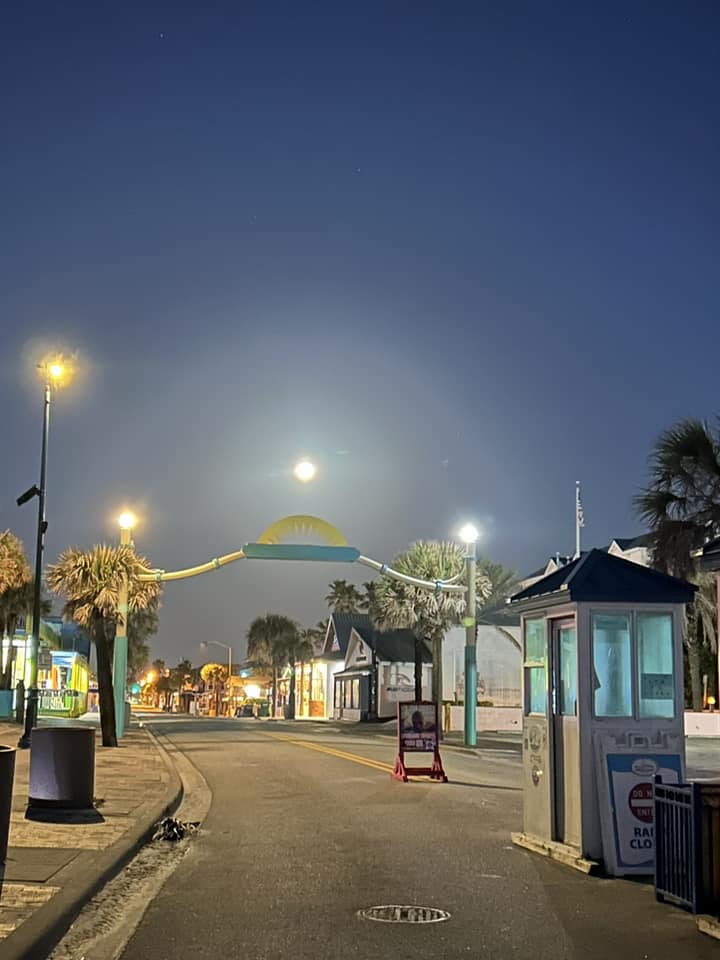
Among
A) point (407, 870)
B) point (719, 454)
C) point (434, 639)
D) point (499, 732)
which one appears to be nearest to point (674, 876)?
point (407, 870)

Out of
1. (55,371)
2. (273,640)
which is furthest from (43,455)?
(273,640)

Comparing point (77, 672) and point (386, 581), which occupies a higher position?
point (386, 581)

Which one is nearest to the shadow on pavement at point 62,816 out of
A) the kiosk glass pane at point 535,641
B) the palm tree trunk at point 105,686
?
the kiosk glass pane at point 535,641

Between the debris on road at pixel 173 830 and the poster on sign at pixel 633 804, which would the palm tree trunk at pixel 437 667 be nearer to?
the debris on road at pixel 173 830

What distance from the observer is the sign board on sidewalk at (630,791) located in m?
9.74

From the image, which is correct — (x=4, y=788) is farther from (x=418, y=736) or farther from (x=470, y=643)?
(x=470, y=643)

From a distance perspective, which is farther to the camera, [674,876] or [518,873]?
[518,873]

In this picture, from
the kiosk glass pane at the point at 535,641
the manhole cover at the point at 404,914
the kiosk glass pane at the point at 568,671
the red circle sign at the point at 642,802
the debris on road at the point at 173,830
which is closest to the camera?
the manhole cover at the point at 404,914

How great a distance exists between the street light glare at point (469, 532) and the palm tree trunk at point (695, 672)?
11118 mm

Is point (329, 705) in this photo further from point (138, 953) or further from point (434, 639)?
point (138, 953)

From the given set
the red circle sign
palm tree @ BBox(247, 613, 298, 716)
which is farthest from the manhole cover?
palm tree @ BBox(247, 613, 298, 716)

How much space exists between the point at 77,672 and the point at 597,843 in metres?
61.0

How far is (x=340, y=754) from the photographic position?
90.7 ft

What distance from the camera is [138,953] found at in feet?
23.6
